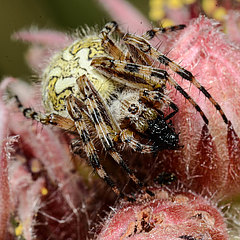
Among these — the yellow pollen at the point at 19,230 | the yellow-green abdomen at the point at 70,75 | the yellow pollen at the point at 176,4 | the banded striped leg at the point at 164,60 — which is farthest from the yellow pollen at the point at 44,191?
the yellow pollen at the point at 176,4

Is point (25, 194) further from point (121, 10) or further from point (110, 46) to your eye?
point (121, 10)

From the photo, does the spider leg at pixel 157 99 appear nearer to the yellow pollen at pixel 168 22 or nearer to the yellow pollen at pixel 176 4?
Answer: the yellow pollen at pixel 168 22

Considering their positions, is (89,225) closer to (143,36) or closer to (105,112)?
(105,112)

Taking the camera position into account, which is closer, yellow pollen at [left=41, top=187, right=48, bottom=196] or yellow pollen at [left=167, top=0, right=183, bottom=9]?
yellow pollen at [left=41, top=187, right=48, bottom=196]

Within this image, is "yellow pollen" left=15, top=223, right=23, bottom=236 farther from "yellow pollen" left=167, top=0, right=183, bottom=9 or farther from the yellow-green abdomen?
"yellow pollen" left=167, top=0, right=183, bottom=9

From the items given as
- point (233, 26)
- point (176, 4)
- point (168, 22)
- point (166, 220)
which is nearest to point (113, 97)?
point (166, 220)

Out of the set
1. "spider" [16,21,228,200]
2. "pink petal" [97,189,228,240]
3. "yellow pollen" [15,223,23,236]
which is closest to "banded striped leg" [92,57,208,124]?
"spider" [16,21,228,200]

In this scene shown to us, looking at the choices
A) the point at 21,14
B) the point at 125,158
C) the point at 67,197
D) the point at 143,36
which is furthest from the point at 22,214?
the point at 21,14
